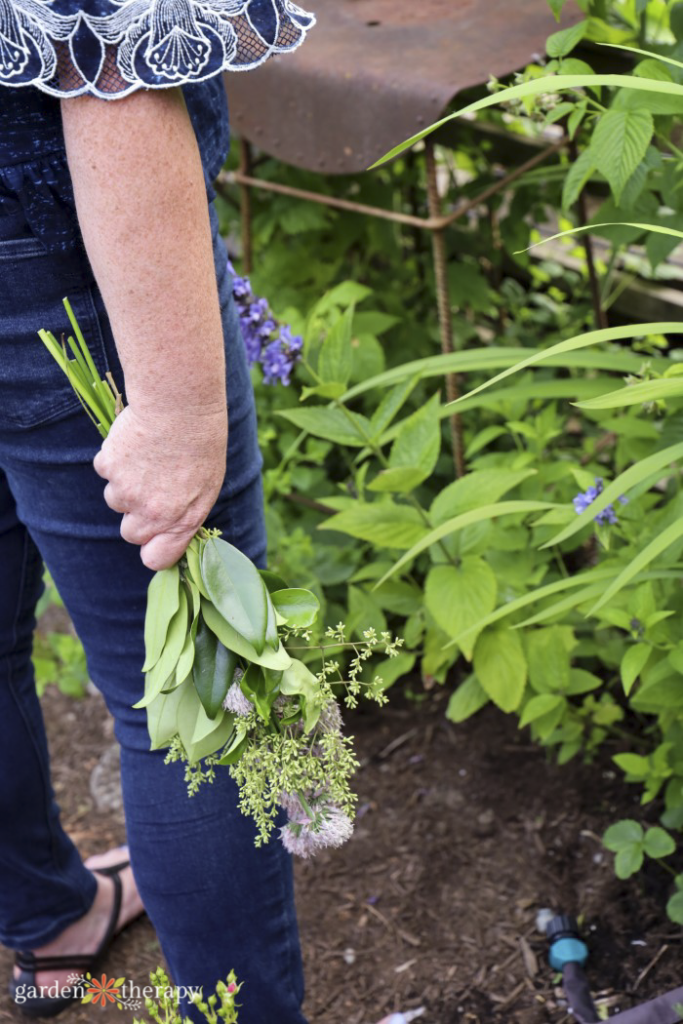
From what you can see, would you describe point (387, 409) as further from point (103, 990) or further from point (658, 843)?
point (103, 990)

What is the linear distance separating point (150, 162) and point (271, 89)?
1.37 m

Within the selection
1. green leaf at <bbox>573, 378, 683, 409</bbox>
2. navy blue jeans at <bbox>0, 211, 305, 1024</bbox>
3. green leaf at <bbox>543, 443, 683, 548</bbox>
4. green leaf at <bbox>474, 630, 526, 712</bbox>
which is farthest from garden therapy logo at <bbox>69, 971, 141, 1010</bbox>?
green leaf at <bbox>573, 378, 683, 409</bbox>

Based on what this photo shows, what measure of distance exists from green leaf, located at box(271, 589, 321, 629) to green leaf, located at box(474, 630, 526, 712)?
63 centimetres

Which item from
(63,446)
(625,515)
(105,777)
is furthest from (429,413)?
(105,777)

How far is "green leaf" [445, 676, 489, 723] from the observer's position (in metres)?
1.76

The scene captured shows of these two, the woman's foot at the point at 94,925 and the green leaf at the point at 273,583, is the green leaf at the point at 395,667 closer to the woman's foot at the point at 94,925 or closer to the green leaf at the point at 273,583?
the woman's foot at the point at 94,925

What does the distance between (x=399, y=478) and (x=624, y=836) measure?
2.05 feet

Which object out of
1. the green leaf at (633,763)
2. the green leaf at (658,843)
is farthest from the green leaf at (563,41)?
the green leaf at (658,843)

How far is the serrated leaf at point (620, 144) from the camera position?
138 centimetres

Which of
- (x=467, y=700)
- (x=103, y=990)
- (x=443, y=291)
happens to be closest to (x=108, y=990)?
(x=103, y=990)

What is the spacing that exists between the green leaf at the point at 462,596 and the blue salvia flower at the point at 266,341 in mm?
418

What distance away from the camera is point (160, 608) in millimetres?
1075

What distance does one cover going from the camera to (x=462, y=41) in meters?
1.98

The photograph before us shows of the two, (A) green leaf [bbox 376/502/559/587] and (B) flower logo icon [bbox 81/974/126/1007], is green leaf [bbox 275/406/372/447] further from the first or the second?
(B) flower logo icon [bbox 81/974/126/1007]
